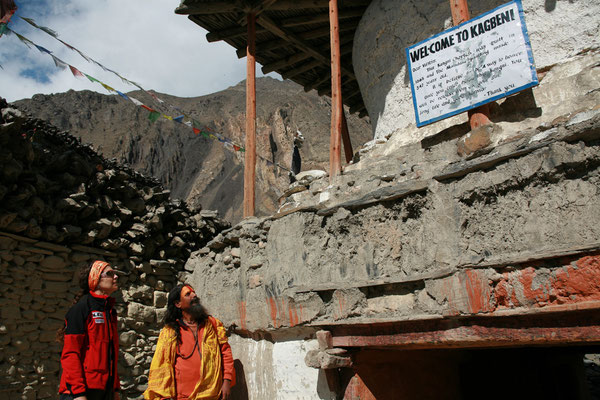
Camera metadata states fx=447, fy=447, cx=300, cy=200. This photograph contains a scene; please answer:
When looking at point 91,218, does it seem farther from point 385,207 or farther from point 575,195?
point 575,195

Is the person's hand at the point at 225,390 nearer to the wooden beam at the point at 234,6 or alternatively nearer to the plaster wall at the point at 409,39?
the plaster wall at the point at 409,39

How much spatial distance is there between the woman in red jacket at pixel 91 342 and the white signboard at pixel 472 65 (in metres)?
2.76

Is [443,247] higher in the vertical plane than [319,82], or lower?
lower

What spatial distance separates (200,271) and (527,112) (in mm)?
3653

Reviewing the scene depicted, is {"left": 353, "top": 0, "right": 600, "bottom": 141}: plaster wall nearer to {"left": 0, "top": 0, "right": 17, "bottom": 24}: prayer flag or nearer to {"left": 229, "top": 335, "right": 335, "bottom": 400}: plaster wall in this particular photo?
{"left": 229, "top": 335, "right": 335, "bottom": 400}: plaster wall

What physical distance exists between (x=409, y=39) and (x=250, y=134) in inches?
85.6

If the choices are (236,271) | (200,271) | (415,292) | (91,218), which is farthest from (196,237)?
(415,292)

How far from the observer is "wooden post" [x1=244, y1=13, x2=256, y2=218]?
5.24 metres

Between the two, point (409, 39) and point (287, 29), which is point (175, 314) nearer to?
point (409, 39)

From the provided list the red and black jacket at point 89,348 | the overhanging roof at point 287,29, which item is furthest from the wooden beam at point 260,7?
the red and black jacket at point 89,348

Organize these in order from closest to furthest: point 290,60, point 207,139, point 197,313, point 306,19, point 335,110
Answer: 1. point 197,313
2. point 335,110
3. point 306,19
4. point 290,60
5. point 207,139

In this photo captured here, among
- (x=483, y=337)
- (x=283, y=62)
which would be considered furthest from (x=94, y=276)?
(x=283, y=62)

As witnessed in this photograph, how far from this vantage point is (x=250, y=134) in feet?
18.0

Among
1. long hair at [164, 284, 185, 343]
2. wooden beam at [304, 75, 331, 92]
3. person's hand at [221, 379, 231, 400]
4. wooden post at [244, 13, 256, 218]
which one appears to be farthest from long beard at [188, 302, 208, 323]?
wooden beam at [304, 75, 331, 92]
